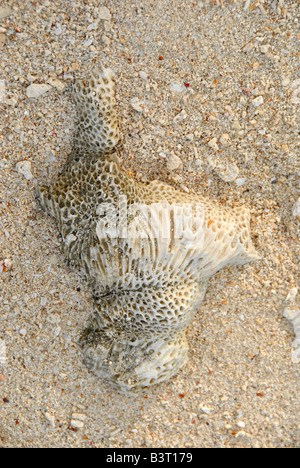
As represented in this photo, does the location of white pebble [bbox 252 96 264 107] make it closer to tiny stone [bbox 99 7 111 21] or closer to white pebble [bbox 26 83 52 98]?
tiny stone [bbox 99 7 111 21]

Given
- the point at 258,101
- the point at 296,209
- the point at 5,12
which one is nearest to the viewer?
the point at 5,12

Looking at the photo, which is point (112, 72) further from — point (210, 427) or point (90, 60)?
point (210, 427)

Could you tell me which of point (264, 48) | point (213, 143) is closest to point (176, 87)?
point (213, 143)

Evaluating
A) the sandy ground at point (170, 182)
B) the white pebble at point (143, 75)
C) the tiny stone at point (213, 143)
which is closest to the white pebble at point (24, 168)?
the sandy ground at point (170, 182)

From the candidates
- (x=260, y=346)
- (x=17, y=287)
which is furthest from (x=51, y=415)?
(x=260, y=346)

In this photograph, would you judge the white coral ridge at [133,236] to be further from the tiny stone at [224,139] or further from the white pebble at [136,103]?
the tiny stone at [224,139]

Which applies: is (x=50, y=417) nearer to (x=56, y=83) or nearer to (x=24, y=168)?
(x=24, y=168)
